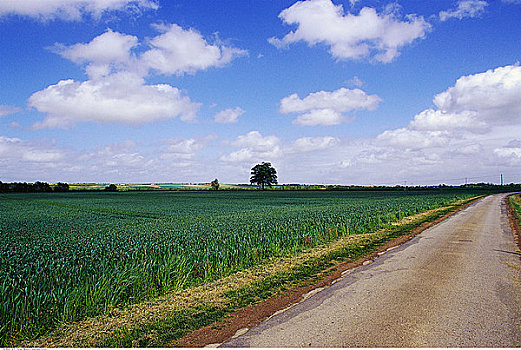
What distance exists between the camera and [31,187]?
12038cm

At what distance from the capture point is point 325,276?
9586 millimetres

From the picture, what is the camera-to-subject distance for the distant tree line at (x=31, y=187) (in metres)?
117

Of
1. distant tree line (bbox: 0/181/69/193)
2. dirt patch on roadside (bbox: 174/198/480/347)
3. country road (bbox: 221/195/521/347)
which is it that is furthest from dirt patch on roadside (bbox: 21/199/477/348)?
distant tree line (bbox: 0/181/69/193)

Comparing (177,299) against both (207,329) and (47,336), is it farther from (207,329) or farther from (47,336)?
(47,336)

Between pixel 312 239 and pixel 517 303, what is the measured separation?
29.7 feet

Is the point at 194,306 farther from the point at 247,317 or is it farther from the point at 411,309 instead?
the point at 411,309

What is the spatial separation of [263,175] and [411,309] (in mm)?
143423

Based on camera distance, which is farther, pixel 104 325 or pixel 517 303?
pixel 517 303

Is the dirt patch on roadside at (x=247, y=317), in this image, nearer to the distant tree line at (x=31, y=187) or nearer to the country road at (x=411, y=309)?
the country road at (x=411, y=309)

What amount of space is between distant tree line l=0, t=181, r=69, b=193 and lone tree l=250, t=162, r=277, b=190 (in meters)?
73.9

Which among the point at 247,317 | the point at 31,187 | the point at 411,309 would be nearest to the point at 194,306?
the point at 247,317

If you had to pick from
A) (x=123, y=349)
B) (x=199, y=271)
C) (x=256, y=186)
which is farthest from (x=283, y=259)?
(x=256, y=186)

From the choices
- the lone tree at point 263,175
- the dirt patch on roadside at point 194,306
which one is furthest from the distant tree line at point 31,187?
the dirt patch on roadside at point 194,306

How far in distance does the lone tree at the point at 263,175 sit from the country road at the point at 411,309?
455ft
